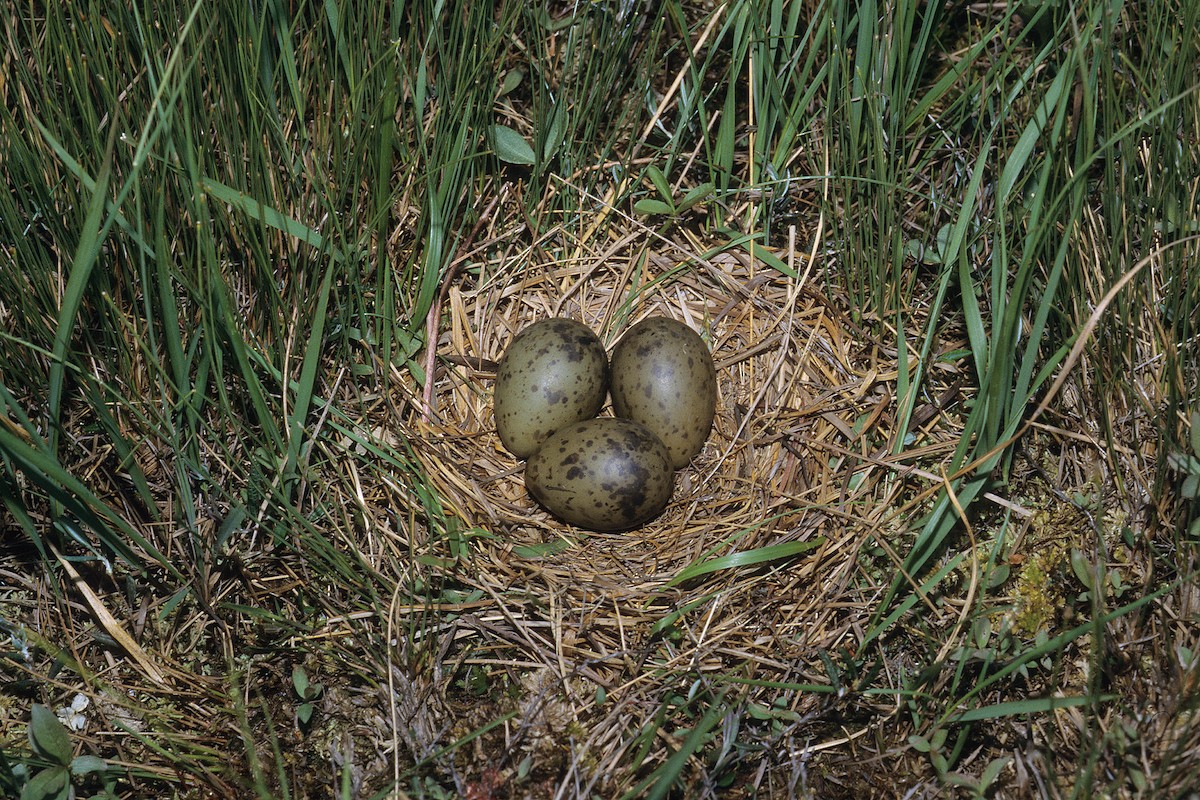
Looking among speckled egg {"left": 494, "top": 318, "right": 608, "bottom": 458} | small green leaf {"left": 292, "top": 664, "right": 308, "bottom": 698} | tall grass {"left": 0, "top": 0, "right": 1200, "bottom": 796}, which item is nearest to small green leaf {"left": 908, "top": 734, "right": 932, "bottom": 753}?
tall grass {"left": 0, "top": 0, "right": 1200, "bottom": 796}

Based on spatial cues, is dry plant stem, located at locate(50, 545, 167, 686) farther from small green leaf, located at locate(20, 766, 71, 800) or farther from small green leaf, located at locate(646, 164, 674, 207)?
small green leaf, located at locate(646, 164, 674, 207)

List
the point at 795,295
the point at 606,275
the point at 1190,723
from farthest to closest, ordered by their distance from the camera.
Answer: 1. the point at 606,275
2. the point at 795,295
3. the point at 1190,723

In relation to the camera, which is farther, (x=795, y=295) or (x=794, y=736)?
(x=795, y=295)

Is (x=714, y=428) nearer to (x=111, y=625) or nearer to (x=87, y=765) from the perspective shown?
(x=111, y=625)

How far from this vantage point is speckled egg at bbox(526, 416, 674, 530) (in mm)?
2303

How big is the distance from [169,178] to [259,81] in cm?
31

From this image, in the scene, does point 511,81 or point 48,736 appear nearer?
point 48,736

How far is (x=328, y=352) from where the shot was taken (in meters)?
2.39

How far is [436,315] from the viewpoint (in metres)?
2.59

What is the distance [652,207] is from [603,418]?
61 cm

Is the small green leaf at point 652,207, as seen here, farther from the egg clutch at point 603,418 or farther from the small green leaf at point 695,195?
the egg clutch at point 603,418

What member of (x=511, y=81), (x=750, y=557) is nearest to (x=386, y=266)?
(x=511, y=81)

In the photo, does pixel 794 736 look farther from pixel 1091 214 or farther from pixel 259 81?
pixel 259 81

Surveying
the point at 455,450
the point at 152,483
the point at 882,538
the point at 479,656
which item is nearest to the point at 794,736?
the point at 882,538
